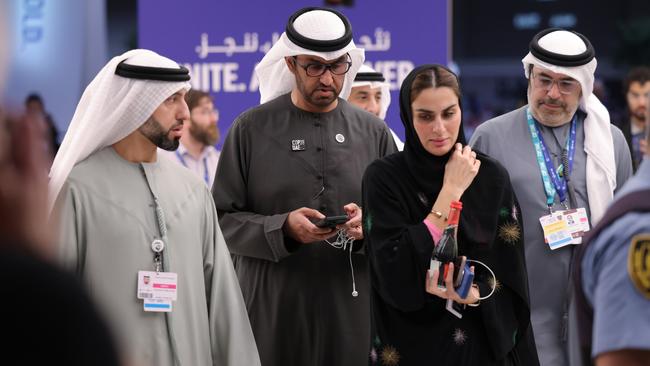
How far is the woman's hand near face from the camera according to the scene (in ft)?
11.9

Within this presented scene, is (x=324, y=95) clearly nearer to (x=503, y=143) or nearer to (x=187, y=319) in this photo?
(x=503, y=143)

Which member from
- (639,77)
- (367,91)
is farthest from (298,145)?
(639,77)

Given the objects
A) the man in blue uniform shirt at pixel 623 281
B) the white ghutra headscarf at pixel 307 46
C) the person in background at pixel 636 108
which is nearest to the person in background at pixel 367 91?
the white ghutra headscarf at pixel 307 46

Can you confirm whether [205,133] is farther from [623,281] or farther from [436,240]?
[623,281]

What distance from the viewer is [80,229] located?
3670mm

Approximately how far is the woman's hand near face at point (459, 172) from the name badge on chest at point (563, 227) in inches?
34.1

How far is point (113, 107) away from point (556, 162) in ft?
6.19

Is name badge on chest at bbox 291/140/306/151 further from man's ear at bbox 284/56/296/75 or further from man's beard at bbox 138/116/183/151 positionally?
man's beard at bbox 138/116/183/151

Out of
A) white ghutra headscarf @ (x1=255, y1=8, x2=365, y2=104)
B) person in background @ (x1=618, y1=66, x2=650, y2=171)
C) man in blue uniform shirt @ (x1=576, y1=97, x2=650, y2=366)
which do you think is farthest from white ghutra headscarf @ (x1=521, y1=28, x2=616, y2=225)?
person in background @ (x1=618, y1=66, x2=650, y2=171)

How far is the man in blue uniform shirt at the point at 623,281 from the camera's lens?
1.99 m

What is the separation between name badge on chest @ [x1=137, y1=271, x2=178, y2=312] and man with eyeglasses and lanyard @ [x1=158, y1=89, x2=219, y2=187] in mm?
4282

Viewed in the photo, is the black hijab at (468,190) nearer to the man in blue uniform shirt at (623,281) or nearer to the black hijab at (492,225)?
the black hijab at (492,225)

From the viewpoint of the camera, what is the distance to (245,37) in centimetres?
840

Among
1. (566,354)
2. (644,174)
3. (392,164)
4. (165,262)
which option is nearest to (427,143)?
(392,164)
